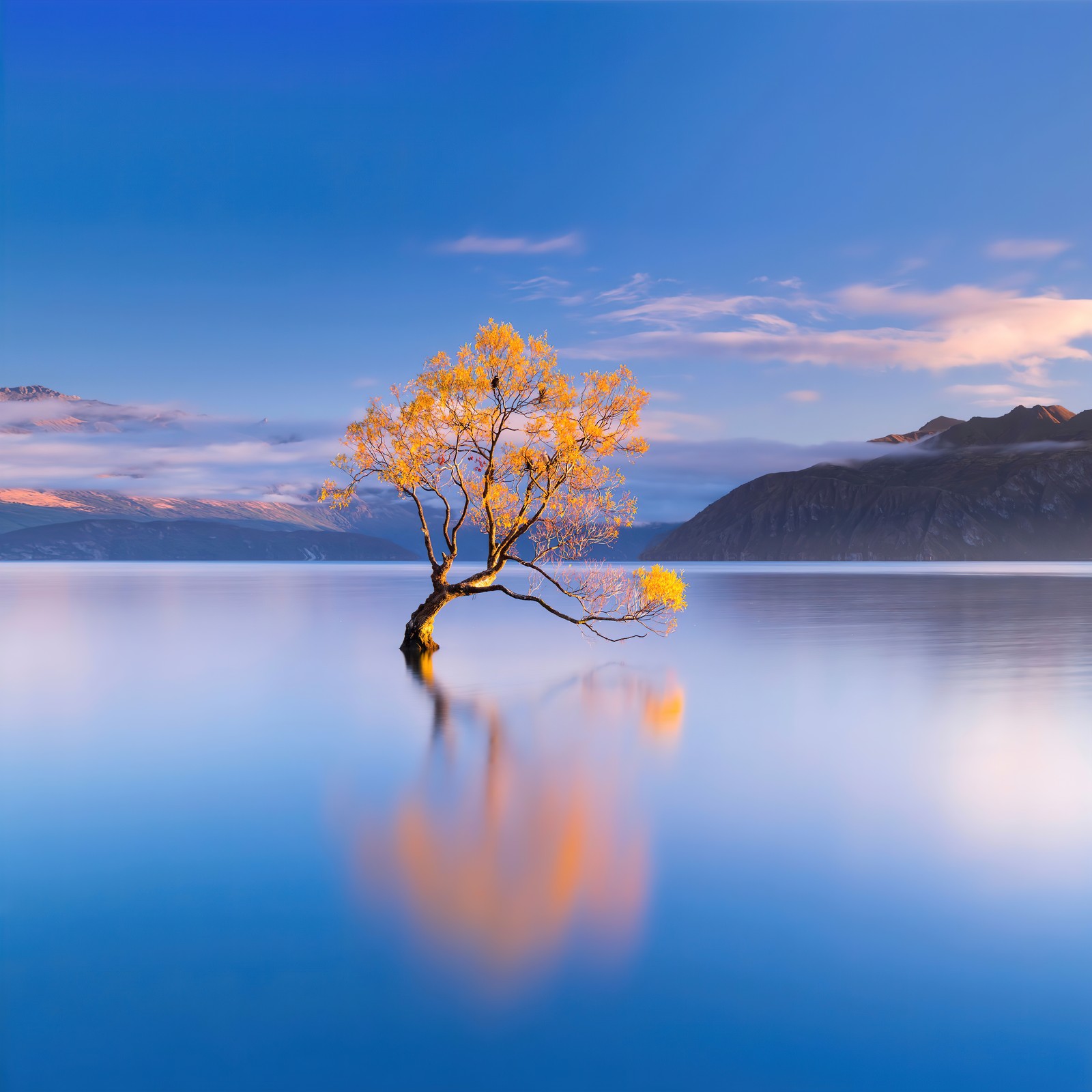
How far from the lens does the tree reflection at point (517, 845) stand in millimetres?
8334

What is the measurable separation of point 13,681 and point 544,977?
85.2 feet

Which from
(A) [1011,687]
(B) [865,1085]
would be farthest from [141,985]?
(A) [1011,687]

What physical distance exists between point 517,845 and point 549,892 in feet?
5.62

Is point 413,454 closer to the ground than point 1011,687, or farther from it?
farther from it

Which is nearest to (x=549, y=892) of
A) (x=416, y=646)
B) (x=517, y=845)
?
(x=517, y=845)

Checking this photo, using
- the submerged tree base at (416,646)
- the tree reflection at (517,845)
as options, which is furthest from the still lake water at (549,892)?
the submerged tree base at (416,646)

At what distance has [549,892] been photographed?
9250mm

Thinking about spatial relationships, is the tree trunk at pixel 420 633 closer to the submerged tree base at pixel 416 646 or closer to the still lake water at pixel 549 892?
the submerged tree base at pixel 416 646

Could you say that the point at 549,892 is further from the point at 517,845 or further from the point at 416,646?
the point at 416,646

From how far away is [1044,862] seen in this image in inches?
407

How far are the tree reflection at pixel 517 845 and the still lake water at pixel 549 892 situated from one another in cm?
6

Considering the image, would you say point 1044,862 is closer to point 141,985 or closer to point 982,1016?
point 982,1016

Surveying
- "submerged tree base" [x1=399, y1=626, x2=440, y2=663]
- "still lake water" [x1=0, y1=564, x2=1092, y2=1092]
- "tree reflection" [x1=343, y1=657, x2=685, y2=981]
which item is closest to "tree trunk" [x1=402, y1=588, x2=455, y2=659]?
"submerged tree base" [x1=399, y1=626, x2=440, y2=663]

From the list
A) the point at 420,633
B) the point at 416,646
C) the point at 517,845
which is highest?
the point at 420,633
